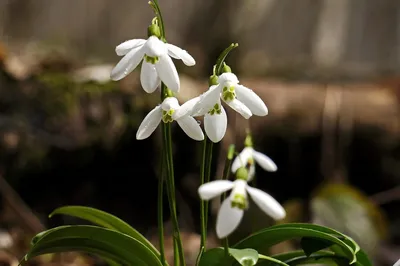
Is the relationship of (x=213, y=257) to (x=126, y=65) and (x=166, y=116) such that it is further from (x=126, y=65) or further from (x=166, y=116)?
(x=126, y=65)

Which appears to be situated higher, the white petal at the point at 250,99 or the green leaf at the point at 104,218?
the white petal at the point at 250,99

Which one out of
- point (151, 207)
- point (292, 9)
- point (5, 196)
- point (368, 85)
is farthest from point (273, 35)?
point (5, 196)

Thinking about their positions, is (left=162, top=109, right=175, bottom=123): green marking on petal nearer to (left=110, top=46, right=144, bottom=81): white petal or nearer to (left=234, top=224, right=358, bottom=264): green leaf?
(left=110, top=46, right=144, bottom=81): white petal

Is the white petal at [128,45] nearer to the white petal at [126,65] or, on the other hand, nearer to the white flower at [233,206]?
the white petal at [126,65]

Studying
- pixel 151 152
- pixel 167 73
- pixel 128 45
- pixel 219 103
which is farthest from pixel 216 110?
pixel 151 152

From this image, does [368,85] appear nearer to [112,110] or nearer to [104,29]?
[112,110]

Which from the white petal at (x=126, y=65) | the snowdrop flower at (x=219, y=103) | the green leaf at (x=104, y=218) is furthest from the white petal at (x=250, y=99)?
the green leaf at (x=104, y=218)
